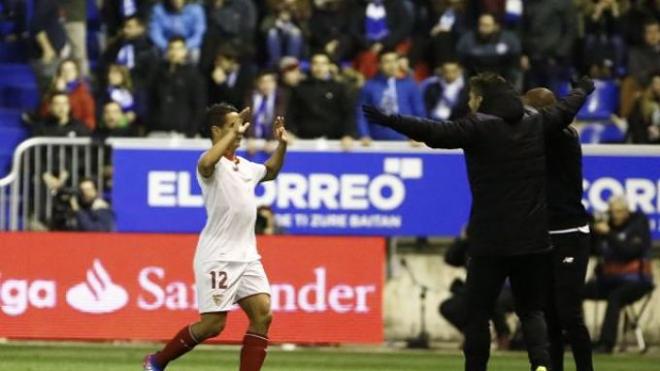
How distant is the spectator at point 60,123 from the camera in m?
21.6

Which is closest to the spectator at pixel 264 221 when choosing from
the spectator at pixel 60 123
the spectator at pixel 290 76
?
the spectator at pixel 290 76

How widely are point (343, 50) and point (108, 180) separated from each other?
14.2 feet

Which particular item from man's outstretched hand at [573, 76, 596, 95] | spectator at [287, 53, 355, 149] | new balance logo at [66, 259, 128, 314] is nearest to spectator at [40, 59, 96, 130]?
spectator at [287, 53, 355, 149]

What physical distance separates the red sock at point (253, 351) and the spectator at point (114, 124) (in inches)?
357

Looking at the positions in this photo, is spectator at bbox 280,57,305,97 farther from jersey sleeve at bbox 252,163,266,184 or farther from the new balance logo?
jersey sleeve at bbox 252,163,266,184

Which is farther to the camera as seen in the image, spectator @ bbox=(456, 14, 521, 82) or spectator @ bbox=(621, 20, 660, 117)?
spectator @ bbox=(621, 20, 660, 117)

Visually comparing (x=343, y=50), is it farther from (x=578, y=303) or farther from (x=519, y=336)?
(x=578, y=303)

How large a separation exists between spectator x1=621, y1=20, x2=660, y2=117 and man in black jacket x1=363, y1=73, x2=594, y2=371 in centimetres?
1141

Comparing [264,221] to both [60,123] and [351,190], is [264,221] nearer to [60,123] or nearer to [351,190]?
[351,190]

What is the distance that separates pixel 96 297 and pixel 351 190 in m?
3.23

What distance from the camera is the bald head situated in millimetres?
13336

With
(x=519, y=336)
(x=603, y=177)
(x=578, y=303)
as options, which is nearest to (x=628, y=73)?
(x=603, y=177)

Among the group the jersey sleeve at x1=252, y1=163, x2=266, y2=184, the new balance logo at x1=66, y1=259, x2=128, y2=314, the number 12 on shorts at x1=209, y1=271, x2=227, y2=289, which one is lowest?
the new balance logo at x1=66, y1=259, x2=128, y2=314

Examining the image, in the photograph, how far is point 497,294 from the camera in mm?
12703
